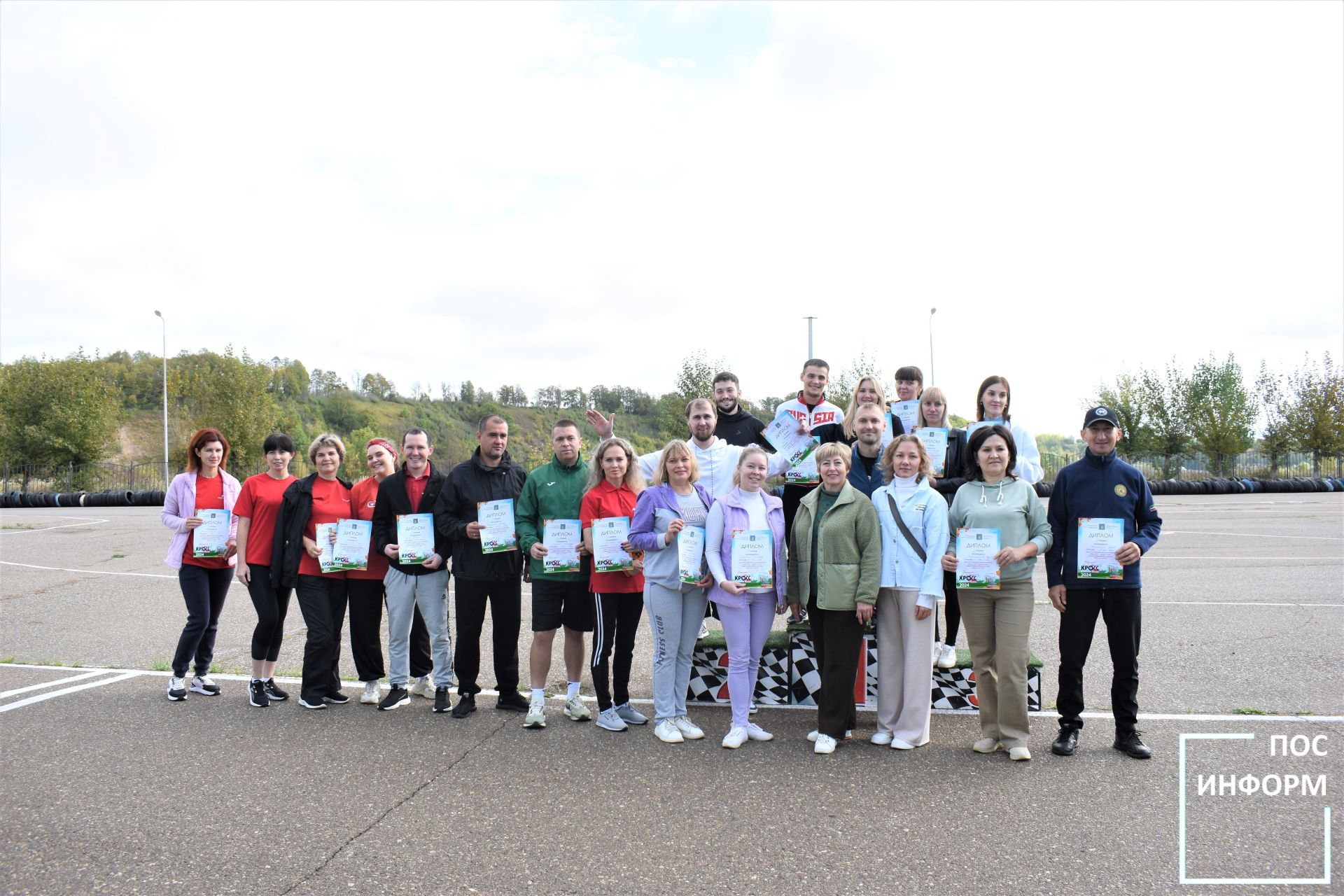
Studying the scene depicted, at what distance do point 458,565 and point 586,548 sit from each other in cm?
109

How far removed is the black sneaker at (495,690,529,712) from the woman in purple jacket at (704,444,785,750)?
5.83 ft

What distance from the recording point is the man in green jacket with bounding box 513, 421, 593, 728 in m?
6.29

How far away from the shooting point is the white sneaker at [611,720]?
612cm

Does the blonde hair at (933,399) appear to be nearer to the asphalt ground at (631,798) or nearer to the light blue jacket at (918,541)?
the light blue jacket at (918,541)

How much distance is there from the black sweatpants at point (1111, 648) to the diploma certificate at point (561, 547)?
3.39 metres

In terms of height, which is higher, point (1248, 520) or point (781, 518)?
point (781, 518)

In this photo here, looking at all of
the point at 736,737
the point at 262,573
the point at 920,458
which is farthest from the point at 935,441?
the point at 262,573

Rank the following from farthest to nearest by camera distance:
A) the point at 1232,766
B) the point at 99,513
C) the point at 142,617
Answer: the point at 99,513
the point at 142,617
the point at 1232,766

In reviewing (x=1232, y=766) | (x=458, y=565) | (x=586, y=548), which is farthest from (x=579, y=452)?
(x=1232, y=766)

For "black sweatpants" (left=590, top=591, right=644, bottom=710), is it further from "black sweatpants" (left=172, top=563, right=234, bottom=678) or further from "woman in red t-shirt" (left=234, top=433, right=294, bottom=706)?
"black sweatpants" (left=172, top=563, right=234, bottom=678)

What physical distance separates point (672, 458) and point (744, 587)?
107 centimetres

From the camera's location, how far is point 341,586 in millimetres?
6980

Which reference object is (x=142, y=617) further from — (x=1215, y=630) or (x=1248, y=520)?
(x=1248, y=520)

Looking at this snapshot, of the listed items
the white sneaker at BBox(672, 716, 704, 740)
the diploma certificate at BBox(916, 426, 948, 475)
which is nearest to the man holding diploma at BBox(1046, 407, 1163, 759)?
the diploma certificate at BBox(916, 426, 948, 475)
